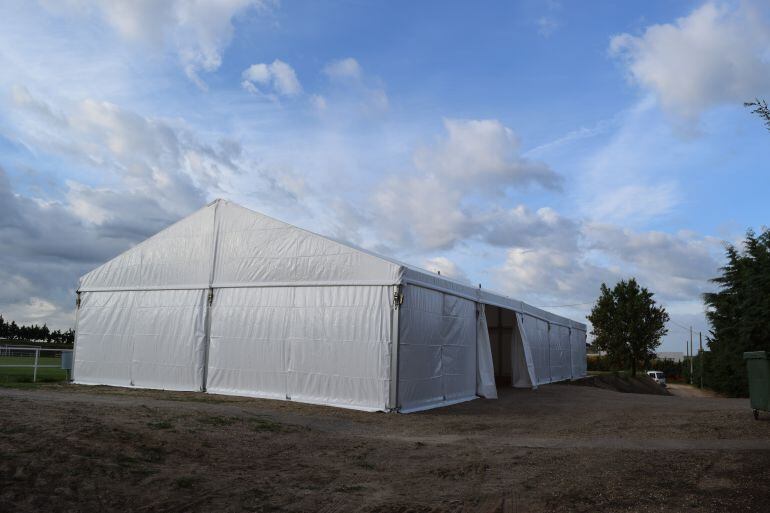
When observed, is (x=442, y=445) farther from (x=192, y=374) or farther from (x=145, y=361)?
(x=145, y=361)

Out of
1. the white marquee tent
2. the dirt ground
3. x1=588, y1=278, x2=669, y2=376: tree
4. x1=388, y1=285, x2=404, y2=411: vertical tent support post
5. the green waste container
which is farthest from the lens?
x1=588, y1=278, x2=669, y2=376: tree

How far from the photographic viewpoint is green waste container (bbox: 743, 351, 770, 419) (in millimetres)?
10180

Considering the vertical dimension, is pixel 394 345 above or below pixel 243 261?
below

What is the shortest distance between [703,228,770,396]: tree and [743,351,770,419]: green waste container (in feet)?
43.3

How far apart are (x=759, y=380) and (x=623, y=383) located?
23156mm

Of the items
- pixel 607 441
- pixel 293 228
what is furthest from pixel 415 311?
pixel 607 441

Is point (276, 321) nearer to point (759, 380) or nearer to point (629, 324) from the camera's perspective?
point (759, 380)

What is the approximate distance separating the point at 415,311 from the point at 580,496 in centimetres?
780

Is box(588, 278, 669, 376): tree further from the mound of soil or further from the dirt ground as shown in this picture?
the dirt ground

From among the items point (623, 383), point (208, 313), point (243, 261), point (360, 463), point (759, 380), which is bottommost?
point (623, 383)

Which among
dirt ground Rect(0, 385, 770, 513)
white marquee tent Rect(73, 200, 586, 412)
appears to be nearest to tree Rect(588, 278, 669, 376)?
white marquee tent Rect(73, 200, 586, 412)

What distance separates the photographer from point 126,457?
6.45 metres

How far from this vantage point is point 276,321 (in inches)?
572

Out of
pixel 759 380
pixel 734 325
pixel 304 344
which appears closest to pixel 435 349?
pixel 304 344
